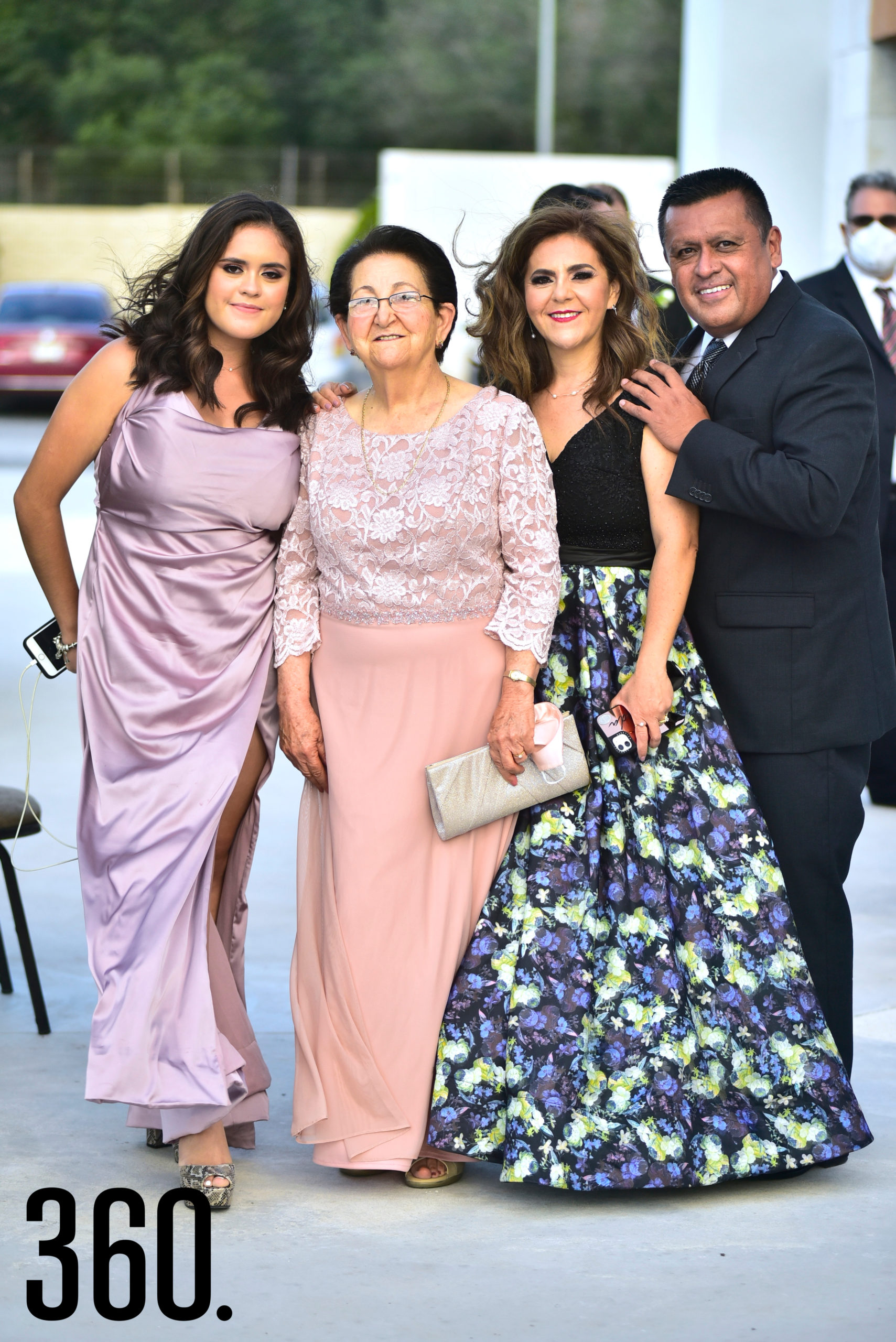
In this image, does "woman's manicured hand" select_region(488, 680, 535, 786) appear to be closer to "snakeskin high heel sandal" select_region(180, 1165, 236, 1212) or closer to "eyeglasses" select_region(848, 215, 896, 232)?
"snakeskin high heel sandal" select_region(180, 1165, 236, 1212)

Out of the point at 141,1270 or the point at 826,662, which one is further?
the point at 826,662

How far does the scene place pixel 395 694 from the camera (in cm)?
337

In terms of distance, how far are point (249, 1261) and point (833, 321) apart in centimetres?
202

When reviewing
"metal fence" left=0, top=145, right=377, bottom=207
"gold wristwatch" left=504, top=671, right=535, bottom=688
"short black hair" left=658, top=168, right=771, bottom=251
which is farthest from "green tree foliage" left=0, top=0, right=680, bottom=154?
"gold wristwatch" left=504, top=671, right=535, bottom=688

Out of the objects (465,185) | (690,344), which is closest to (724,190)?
(690,344)

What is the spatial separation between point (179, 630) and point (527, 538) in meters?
0.68

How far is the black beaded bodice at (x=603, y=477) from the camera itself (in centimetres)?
338

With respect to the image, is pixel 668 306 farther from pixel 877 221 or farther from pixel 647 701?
pixel 647 701

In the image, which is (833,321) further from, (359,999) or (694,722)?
(359,999)

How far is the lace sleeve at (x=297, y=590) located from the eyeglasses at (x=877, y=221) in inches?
137

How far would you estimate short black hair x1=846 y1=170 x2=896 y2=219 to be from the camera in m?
6.27

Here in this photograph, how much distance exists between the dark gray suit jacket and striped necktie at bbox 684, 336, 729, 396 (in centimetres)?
3

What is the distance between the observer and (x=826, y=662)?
135 inches

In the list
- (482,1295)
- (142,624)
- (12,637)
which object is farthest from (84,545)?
(482,1295)
